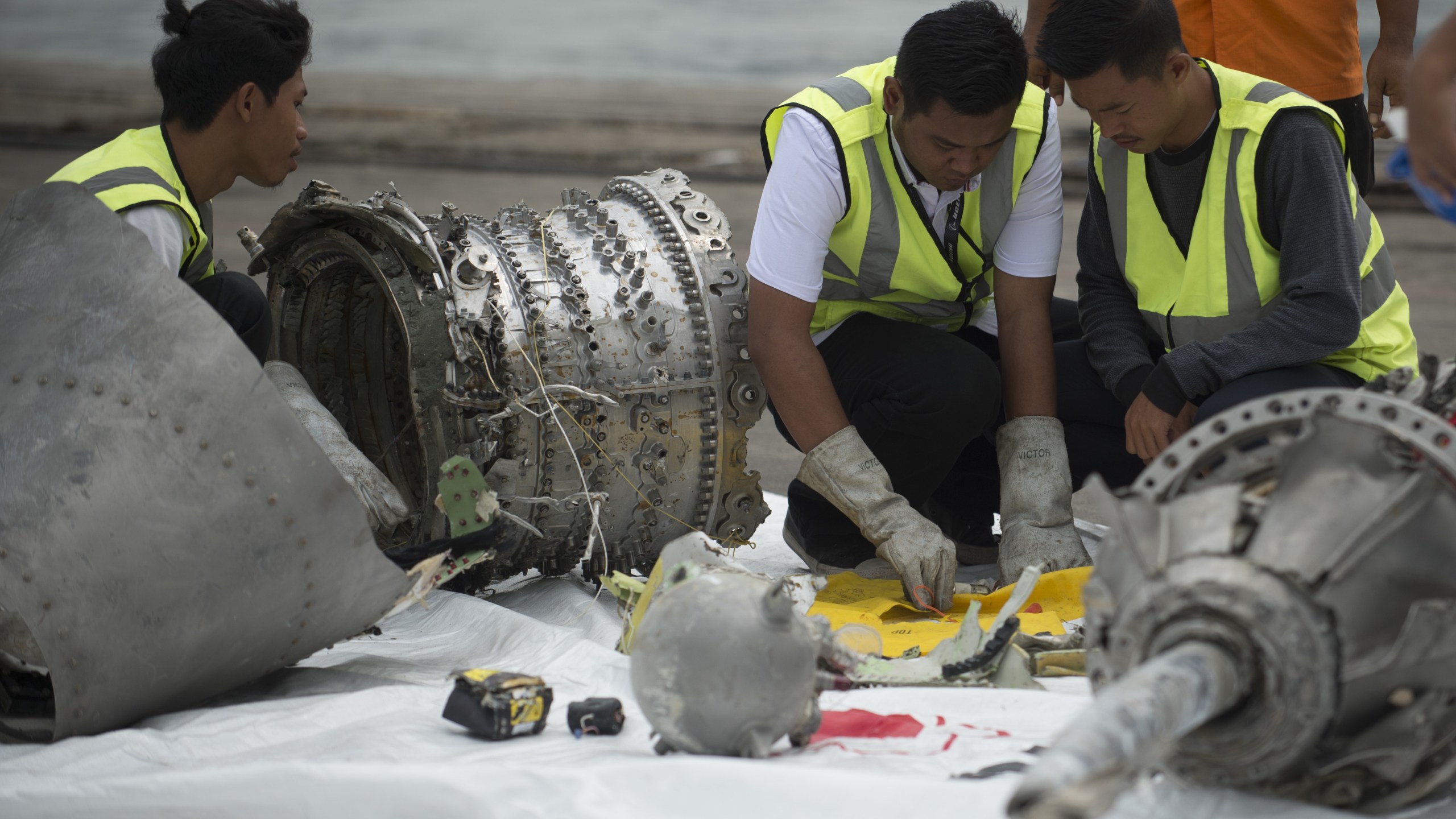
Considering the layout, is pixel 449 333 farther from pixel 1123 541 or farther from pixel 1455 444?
pixel 1455 444

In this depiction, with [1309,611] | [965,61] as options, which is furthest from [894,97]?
[1309,611]

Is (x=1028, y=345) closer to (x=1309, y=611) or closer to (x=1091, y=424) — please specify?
(x=1091, y=424)

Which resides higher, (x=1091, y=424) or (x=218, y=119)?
(x=218, y=119)

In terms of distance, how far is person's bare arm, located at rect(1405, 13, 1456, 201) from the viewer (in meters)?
1.55

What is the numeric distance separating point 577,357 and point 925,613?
81cm

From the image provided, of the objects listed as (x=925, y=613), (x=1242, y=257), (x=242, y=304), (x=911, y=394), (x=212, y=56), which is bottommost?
(x=925, y=613)

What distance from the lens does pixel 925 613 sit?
244 centimetres

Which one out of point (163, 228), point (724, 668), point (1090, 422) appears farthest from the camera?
point (1090, 422)

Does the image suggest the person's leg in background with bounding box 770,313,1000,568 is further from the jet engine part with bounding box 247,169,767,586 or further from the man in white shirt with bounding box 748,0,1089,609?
the jet engine part with bounding box 247,169,767,586

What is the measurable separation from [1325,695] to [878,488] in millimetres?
1232

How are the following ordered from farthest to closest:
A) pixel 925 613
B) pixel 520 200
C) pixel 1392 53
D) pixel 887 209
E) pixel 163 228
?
1. pixel 520 200
2. pixel 1392 53
3. pixel 887 209
4. pixel 925 613
5. pixel 163 228

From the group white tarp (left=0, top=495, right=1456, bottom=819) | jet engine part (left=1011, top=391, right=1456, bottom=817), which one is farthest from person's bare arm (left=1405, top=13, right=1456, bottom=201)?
white tarp (left=0, top=495, right=1456, bottom=819)

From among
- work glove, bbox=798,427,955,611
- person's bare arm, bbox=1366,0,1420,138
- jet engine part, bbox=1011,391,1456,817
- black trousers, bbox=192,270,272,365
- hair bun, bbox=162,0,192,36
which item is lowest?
work glove, bbox=798,427,955,611

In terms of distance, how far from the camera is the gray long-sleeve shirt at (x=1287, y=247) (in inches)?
87.5
